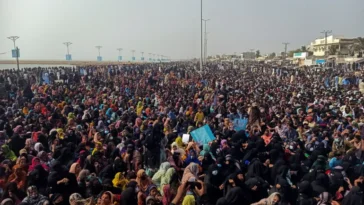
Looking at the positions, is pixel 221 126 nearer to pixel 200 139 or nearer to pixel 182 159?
pixel 200 139

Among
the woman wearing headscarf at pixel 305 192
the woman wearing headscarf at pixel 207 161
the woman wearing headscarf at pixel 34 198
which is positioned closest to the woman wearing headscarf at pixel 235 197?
the woman wearing headscarf at pixel 305 192

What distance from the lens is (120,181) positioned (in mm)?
5715

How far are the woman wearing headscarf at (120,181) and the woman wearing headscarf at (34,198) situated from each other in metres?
1.12

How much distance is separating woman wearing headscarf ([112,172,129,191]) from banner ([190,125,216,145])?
3.11m

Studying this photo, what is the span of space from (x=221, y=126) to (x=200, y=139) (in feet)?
5.47

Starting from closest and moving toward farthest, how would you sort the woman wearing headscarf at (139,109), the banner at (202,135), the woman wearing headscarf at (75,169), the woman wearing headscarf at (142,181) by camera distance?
the woman wearing headscarf at (142,181) < the woman wearing headscarf at (75,169) < the banner at (202,135) < the woman wearing headscarf at (139,109)

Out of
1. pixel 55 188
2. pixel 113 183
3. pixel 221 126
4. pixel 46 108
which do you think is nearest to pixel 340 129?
pixel 221 126

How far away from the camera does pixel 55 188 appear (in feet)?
17.4

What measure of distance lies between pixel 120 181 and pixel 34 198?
4.24 feet

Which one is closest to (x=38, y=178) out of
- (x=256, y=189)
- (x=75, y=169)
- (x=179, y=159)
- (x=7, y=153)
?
(x=75, y=169)

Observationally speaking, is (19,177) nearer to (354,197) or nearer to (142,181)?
(142,181)

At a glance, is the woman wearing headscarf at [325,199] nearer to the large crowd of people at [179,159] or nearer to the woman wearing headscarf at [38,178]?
the large crowd of people at [179,159]

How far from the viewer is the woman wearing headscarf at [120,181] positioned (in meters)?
5.66

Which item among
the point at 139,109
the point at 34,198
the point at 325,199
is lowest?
the point at 325,199
